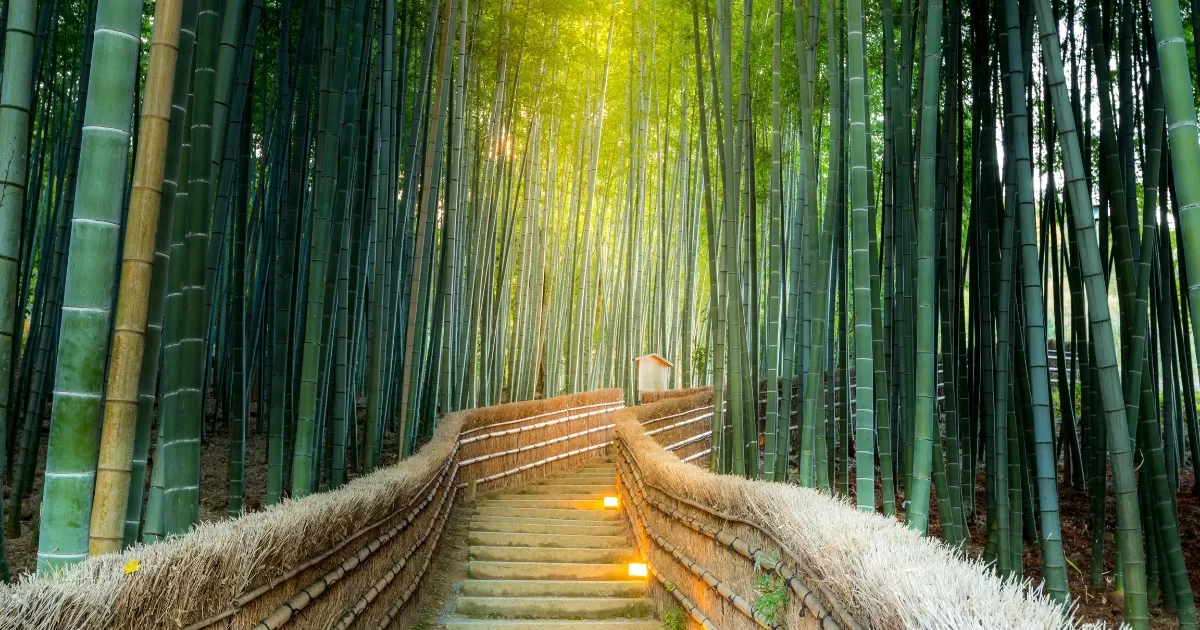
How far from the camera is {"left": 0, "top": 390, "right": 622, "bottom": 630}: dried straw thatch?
1.30 m

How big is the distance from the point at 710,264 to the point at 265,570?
9.63 feet

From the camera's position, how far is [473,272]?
257 inches

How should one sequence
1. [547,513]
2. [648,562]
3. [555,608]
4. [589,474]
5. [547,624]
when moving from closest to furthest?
Result: 1. [547,624]
2. [555,608]
3. [648,562]
4. [547,513]
5. [589,474]

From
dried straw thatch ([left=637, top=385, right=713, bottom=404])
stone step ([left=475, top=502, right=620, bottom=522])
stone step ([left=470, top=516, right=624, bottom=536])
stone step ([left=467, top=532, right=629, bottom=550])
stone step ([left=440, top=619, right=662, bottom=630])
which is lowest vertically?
stone step ([left=440, top=619, right=662, bottom=630])

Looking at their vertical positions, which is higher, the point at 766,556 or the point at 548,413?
the point at 548,413

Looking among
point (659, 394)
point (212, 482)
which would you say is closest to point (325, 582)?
point (212, 482)

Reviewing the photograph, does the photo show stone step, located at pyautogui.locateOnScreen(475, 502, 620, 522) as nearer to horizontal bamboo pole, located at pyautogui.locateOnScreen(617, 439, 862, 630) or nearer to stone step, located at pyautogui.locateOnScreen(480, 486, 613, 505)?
stone step, located at pyautogui.locateOnScreen(480, 486, 613, 505)

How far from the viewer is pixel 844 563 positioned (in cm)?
182

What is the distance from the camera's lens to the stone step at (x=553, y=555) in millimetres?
4516

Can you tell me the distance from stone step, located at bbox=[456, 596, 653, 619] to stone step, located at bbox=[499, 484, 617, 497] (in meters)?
2.15

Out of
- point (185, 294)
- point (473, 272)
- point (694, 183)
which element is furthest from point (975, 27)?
point (694, 183)

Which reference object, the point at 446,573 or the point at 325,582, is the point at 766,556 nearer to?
the point at 325,582

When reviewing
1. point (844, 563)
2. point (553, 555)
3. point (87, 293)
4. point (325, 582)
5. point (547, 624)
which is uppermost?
point (87, 293)

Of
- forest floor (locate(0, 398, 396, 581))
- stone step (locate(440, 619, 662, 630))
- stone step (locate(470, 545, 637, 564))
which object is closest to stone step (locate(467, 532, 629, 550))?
stone step (locate(470, 545, 637, 564))
